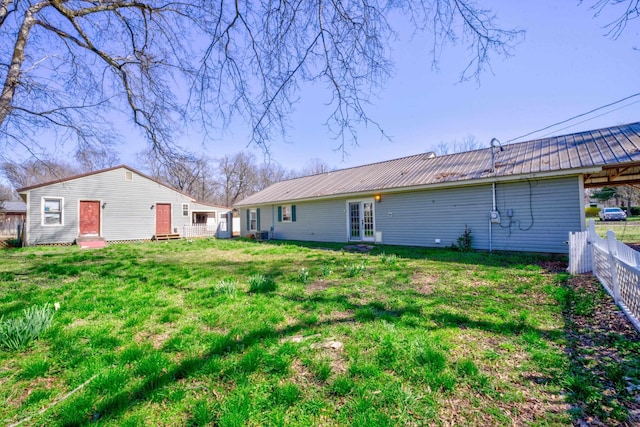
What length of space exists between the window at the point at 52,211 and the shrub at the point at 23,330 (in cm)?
1478

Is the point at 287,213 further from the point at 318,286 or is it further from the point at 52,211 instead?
the point at 52,211

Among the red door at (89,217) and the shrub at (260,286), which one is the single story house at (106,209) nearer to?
the red door at (89,217)

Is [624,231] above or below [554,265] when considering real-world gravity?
above

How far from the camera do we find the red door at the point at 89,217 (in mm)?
14570

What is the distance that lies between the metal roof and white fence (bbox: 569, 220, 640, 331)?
105 inches

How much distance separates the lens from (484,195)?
906 centimetres

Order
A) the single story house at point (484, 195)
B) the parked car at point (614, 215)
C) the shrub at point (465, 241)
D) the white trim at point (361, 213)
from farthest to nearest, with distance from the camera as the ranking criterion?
the parked car at point (614, 215)
the white trim at point (361, 213)
the shrub at point (465, 241)
the single story house at point (484, 195)

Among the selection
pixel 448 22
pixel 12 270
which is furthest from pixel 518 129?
pixel 12 270

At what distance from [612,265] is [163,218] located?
63.0 ft

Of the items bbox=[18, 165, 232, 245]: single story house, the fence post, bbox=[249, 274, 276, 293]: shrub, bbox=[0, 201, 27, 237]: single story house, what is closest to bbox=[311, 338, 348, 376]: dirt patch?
bbox=[249, 274, 276, 293]: shrub

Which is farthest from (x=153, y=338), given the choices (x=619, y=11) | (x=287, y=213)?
(x=287, y=213)

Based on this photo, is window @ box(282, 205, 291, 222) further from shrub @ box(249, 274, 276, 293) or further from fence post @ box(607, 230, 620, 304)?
fence post @ box(607, 230, 620, 304)

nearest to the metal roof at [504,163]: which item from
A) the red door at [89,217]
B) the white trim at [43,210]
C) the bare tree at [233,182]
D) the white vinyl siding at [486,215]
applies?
Result: the white vinyl siding at [486,215]

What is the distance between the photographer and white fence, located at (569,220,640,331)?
302cm
